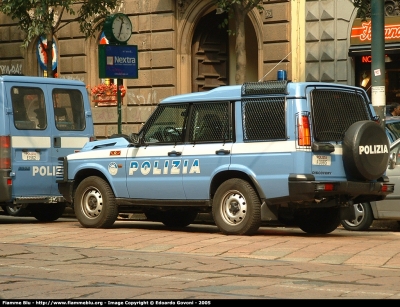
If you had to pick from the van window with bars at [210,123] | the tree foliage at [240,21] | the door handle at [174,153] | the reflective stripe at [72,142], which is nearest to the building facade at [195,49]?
the tree foliage at [240,21]

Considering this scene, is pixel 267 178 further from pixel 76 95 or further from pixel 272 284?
pixel 76 95

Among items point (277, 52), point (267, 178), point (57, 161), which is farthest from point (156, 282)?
point (277, 52)

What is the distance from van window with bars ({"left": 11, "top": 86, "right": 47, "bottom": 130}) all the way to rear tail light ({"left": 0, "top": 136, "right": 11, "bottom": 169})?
0.30 metres

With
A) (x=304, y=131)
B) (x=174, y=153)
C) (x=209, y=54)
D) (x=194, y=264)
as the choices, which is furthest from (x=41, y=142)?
(x=209, y=54)

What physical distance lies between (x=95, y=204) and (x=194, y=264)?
4.60 meters

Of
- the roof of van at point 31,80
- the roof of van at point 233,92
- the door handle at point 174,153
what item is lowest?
the door handle at point 174,153

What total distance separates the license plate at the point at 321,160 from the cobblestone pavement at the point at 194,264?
93 cm

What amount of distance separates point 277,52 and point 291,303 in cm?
1736

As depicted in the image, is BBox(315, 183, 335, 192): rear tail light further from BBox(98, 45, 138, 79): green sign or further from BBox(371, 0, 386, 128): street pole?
BBox(98, 45, 138, 79): green sign

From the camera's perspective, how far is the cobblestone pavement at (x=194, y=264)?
323 inches

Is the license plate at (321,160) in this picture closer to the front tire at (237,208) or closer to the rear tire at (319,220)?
the front tire at (237,208)

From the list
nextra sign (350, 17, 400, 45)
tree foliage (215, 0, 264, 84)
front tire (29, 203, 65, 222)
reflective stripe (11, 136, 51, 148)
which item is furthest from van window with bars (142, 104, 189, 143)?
nextra sign (350, 17, 400, 45)

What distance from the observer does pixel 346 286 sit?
848cm

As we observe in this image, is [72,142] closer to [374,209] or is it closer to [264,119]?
[264,119]
